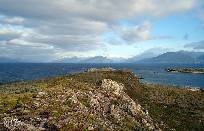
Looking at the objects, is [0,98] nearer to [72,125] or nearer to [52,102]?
[52,102]

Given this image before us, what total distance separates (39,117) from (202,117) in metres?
35.3

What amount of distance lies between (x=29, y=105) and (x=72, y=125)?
6895 millimetres

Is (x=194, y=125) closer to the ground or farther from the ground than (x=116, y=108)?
closer to the ground

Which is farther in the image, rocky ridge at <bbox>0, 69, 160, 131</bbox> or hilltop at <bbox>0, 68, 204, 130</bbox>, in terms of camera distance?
hilltop at <bbox>0, 68, 204, 130</bbox>

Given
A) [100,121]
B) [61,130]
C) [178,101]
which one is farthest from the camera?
[178,101]

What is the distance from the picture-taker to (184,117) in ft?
164

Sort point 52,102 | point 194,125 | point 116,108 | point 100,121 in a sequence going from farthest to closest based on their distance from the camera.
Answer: point 194,125 → point 116,108 → point 52,102 → point 100,121

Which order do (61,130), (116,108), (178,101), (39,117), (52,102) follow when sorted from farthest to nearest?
(178,101), (116,108), (52,102), (39,117), (61,130)

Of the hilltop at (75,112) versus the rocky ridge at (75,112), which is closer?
the rocky ridge at (75,112)

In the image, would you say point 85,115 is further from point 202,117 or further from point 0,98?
point 202,117

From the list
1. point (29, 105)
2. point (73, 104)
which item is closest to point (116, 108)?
point (73, 104)

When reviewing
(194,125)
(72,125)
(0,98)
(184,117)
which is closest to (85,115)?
(72,125)

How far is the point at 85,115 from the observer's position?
90.5 feet

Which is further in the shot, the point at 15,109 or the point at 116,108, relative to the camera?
the point at 116,108
